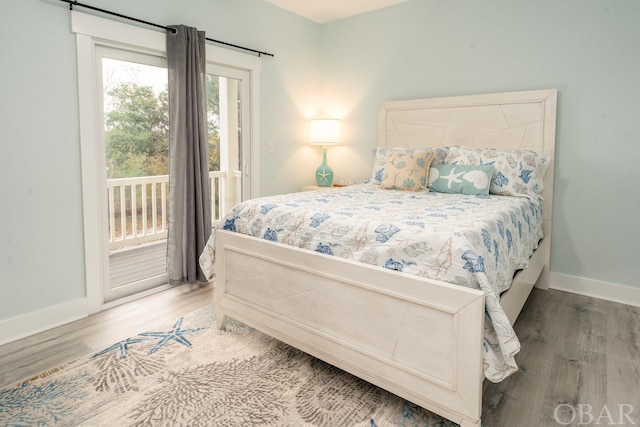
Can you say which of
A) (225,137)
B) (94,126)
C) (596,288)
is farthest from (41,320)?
(596,288)

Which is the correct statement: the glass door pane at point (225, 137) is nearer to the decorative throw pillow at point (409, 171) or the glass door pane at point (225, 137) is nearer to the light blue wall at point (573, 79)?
the decorative throw pillow at point (409, 171)

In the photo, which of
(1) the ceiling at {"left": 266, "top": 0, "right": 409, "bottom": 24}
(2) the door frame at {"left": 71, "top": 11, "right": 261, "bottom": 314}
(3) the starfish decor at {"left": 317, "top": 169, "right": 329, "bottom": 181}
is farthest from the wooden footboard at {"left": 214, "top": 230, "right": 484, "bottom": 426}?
(1) the ceiling at {"left": 266, "top": 0, "right": 409, "bottom": 24}

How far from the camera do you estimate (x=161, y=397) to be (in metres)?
1.79

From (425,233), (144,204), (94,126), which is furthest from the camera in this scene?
(144,204)

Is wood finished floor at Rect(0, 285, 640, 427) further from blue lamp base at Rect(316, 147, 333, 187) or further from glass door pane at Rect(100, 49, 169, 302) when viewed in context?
blue lamp base at Rect(316, 147, 333, 187)

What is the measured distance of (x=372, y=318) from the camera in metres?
1.72

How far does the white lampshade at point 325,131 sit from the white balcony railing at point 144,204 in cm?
98

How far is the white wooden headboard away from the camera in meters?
3.11

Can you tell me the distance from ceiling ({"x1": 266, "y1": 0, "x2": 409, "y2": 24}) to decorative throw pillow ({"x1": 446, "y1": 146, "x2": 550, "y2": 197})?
5.96 feet

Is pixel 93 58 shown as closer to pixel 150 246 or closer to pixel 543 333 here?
pixel 150 246

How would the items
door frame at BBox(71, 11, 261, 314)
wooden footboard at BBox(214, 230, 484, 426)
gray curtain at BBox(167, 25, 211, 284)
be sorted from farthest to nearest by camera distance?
gray curtain at BBox(167, 25, 211, 284)
door frame at BBox(71, 11, 261, 314)
wooden footboard at BBox(214, 230, 484, 426)

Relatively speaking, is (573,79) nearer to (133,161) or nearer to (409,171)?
(409,171)

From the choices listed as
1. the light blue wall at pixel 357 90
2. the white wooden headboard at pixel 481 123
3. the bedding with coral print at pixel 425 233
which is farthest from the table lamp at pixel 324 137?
the bedding with coral print at pixel 425 233

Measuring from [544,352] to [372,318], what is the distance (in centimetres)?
117
